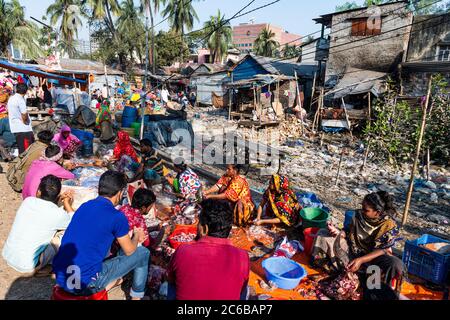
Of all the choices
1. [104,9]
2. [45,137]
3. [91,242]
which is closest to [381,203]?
[91,242]

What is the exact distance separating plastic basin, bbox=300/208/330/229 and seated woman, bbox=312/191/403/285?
0.65 m

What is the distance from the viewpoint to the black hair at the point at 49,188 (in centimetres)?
307

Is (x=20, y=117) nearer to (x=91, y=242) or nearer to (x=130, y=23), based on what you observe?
(x=91, y=242)

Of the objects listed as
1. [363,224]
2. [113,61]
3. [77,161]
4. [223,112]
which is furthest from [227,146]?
[113,61]

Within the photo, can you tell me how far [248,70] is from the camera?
918 inches

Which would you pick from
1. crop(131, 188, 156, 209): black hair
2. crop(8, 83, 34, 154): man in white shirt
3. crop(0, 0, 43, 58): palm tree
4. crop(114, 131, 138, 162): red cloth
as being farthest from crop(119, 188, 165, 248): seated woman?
crop(0, 0, 43, 58): palm tree

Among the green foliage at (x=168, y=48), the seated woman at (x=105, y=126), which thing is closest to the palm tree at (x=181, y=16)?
the green foliage at (x=168, y=48)

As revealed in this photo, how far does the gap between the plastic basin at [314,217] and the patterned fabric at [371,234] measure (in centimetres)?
86

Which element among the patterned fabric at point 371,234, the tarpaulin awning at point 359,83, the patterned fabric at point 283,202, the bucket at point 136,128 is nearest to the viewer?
the patterned fabric at point 371,234

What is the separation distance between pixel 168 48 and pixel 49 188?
3741cm

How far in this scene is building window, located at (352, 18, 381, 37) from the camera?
17.3m

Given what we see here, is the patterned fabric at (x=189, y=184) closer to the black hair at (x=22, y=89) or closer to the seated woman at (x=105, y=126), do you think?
the black hair at (x=22, y=89)

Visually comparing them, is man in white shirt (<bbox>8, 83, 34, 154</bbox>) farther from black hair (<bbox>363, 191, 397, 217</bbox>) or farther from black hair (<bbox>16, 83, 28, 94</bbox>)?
black hair (<bbox>363, 191, 397, 217</bbox>)
